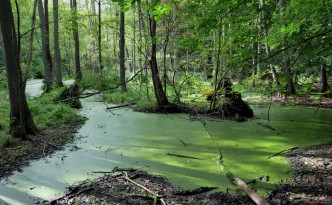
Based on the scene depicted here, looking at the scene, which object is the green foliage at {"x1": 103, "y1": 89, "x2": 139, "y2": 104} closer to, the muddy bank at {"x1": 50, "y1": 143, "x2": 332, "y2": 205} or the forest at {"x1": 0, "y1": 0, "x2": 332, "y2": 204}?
the forest at {"x1": 0, "y1": 0, "x2": 332, "y2": 204}

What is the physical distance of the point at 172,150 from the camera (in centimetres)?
531

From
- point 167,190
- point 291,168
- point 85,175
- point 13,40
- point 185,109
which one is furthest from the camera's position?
point 185,109

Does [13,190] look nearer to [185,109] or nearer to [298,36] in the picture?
[298,36]

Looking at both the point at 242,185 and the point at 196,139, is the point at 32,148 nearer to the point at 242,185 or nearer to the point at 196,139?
the point at 196,139

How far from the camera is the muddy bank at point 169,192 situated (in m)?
3.42

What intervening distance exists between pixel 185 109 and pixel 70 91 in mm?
3975

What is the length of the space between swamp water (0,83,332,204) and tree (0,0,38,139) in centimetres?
106

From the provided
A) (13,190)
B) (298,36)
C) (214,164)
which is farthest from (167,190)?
(298,36)

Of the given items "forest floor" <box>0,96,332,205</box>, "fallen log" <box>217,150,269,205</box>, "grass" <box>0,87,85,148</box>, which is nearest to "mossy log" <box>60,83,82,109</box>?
"grass" <box>0,87,85,148</box>

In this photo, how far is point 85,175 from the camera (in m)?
4.20

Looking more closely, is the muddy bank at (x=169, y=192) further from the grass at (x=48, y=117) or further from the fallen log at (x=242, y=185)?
the grass at (x=48, y=117)

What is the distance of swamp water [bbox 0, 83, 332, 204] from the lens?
157 inches

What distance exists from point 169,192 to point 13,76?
3.73 meters

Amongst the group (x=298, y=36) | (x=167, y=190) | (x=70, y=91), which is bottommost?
(x=167, y=190)
